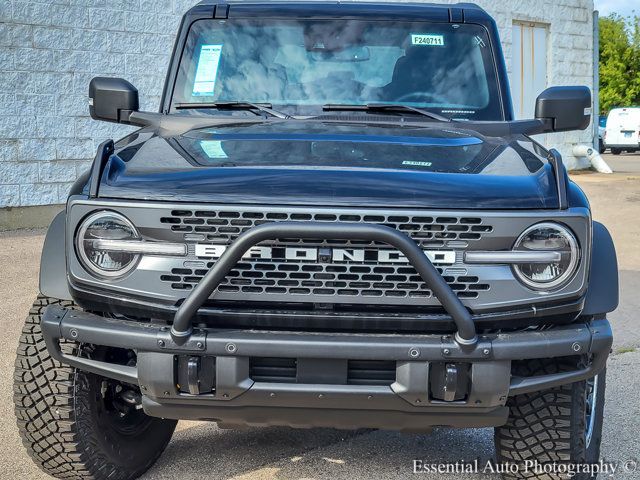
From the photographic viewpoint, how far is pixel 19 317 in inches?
269

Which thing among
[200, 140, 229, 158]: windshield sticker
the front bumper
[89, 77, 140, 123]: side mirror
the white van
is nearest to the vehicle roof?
[89, 77, 140, 123]: side mirror

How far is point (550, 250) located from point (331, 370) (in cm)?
82

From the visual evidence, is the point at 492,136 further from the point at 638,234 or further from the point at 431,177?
the point at 638,234

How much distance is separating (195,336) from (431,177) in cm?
95

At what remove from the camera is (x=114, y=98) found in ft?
14.6

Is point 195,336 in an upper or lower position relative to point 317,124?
lower

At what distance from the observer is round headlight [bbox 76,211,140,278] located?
10.1 feet

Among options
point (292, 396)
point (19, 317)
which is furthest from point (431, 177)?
point (19, 317)

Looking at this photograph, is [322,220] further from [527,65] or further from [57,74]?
[527,65]

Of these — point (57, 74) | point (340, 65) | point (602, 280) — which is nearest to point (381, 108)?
point (340, 65)

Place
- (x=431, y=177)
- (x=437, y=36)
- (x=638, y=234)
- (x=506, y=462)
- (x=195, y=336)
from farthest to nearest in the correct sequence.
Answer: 1. (x=638, y=234)
2. (x=437, y=36)
3. (x=506, y=462)
4. (x=431, y=177)
5. (x=195, y=336)

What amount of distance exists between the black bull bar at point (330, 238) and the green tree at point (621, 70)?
45965 mm

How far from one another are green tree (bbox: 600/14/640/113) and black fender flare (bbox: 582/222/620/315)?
4526cm

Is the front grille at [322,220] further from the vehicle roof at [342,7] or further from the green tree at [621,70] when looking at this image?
the green tree at [621,70]
